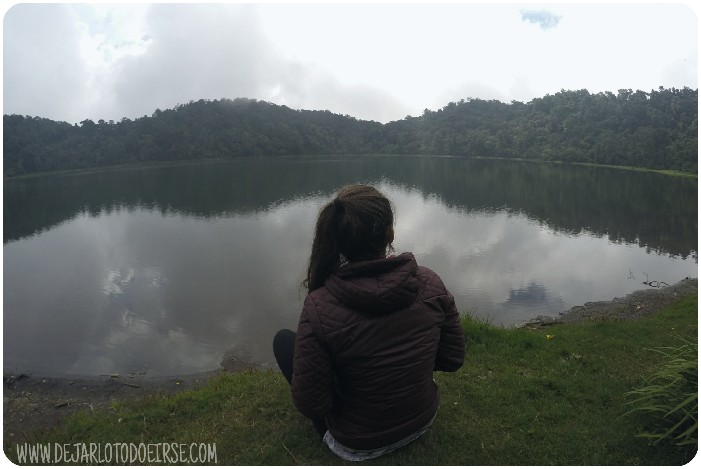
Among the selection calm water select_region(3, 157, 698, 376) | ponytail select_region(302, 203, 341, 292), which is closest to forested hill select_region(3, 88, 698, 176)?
calm water select_region(3, 157, 698, 376)

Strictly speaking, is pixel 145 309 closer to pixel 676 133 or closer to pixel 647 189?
pixel 647 189

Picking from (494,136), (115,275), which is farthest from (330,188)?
(494,136)

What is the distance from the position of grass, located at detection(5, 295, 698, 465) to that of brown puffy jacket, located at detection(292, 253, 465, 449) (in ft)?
1.40

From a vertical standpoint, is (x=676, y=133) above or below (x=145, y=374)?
above

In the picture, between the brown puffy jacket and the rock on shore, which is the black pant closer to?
the brown puffy jacket

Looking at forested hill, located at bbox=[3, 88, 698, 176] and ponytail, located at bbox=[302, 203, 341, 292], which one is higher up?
forested hill, located at bbox=[3, 88, 698, 176]

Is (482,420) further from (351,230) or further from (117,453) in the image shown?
(117,453)

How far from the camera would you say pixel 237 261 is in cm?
1490

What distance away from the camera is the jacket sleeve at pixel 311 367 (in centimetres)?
215

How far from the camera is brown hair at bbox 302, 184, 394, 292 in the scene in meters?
2.16

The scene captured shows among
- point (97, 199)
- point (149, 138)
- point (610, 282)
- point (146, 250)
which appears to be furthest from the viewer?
point (149, 138)

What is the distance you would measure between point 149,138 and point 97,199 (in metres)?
43.7

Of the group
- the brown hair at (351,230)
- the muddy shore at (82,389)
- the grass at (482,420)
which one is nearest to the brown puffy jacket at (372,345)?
the brown hair at (351,230)

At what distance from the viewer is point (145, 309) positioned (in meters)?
11.2
